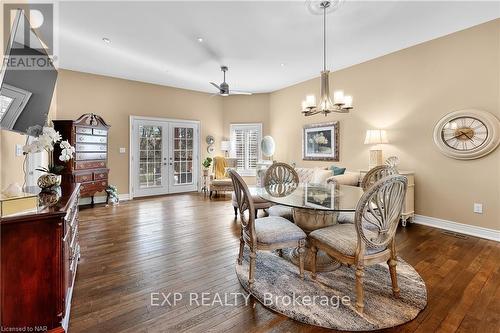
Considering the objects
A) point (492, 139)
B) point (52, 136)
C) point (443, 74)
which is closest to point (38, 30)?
point (52, 136)

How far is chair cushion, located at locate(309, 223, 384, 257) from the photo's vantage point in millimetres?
1801

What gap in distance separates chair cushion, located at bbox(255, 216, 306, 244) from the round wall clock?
3.02 metres

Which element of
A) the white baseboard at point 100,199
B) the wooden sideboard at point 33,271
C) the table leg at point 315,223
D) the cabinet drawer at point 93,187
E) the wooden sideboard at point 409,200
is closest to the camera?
the wooden sideboard at point 33,271

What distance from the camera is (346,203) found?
214cm

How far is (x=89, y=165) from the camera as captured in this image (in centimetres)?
488

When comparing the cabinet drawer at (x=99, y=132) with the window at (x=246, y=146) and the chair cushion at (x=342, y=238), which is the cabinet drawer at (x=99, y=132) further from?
the chair cushion at (x=342, y=238)

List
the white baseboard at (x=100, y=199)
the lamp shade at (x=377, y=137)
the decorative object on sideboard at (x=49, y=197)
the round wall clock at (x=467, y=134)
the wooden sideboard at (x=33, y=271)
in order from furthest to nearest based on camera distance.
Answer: the white baseboard at (x=100, y=199)
the lamp shade at (x=377, y=137)
the round wall clock at (x=467, y=134)
the decorative object on sideboard at (x=49, y=197)
the wooden sideboard at (x=33, y=271)

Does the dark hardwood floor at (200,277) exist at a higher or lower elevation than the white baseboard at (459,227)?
lower

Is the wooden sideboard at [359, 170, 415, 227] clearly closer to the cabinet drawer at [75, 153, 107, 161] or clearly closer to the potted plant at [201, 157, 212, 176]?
the potted plant at [201, 157, 212, 176]

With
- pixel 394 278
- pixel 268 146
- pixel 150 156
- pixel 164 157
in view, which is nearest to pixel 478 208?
pixel 394 278

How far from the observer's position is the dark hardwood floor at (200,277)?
166 centimetres

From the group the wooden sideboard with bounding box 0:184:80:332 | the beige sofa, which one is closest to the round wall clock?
the beige sofa

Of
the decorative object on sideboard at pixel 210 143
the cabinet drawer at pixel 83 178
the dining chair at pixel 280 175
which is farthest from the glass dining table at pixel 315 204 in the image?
the decorative object on sideboard at pixel 210 143

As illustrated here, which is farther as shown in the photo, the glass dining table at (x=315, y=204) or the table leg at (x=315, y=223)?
the table leg at (x=315, y=223)
